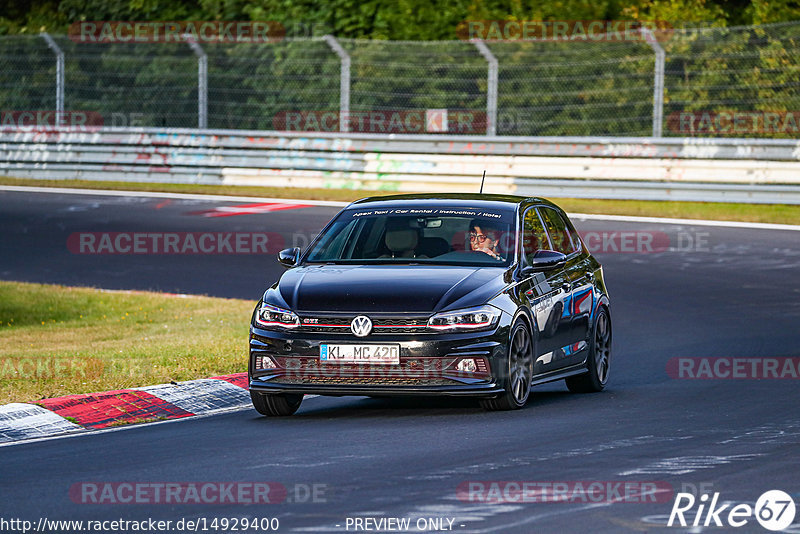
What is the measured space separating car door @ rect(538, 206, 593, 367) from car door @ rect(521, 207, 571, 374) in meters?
0.03

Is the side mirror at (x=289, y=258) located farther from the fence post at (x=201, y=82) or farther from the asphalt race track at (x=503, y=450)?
the fence post at (x=201, y=82)

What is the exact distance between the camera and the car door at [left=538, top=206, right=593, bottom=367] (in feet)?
37.6

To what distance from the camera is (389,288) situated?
1012 centimetres

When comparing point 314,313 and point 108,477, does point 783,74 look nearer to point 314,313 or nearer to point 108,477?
point 314,313

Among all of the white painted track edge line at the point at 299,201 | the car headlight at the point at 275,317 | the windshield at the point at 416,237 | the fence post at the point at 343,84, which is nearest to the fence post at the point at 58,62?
the white painted track edge line at the point at 299,201

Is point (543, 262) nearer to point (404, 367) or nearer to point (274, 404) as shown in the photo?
point (404, 367)

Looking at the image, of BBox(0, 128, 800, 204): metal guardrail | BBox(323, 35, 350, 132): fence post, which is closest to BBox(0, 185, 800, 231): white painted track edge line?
BBox(0, 128, 800, 204): metal guardrail

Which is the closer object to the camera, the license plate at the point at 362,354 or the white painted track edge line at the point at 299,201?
the license plate at the point at 362,354

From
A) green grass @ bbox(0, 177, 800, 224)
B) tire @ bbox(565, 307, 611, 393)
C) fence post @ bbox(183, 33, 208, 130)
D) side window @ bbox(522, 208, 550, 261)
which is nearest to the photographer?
side window @ bbox(522, 208, 550, 261)

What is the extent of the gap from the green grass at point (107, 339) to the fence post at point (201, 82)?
35.4ft

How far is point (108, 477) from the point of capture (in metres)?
8.10

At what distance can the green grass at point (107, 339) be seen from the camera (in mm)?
12008

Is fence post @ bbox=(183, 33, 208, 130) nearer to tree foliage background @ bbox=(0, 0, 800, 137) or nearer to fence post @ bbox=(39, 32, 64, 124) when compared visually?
tree foliage background @ bbox=(0, 0, 800, 137)

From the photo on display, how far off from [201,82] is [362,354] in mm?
20413
